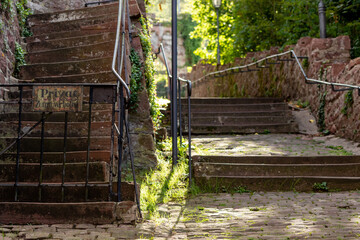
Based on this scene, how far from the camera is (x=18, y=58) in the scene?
6.36 metres

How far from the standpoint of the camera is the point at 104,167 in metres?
4.30

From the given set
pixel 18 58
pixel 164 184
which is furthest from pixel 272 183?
pixel 18 58

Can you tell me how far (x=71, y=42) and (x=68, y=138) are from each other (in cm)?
224

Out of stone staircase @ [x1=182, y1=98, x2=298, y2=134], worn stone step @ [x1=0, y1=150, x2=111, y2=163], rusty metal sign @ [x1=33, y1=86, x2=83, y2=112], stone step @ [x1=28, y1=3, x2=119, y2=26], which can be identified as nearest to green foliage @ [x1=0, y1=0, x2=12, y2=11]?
stone step @ [x1=28, y1=3, x2=119, y2=26]

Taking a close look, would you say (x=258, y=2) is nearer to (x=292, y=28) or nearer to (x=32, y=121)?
(x=292, y=28)

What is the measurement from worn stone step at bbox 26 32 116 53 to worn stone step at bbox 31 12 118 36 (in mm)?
506

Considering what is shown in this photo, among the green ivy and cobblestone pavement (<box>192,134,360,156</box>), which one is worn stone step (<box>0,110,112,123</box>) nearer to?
the green ivy

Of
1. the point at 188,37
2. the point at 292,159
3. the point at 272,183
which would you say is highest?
the point at 188,37

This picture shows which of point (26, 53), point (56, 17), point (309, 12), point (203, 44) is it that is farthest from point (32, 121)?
point (203, 44)

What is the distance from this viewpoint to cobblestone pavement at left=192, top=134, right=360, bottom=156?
6750 mm

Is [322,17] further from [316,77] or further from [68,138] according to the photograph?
[68,138]

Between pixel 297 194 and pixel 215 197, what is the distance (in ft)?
→ 3.28

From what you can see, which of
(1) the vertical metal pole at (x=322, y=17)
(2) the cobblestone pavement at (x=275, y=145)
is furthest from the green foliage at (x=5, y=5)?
(1) the vertical metal pole at (x=322, y=17)

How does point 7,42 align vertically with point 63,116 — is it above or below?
above
